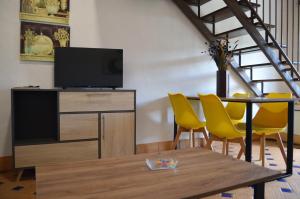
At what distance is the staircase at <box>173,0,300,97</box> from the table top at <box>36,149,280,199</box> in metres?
2.17

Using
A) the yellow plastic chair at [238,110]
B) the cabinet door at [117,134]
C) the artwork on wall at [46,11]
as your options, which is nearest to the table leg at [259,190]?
the cabinet door at [117,134]

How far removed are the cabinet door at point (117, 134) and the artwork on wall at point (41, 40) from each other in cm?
100

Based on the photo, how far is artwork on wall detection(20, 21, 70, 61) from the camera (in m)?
2.62

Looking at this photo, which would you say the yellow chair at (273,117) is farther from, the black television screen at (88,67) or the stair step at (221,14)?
the black television screen at (88,67)

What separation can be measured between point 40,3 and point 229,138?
2.53 m

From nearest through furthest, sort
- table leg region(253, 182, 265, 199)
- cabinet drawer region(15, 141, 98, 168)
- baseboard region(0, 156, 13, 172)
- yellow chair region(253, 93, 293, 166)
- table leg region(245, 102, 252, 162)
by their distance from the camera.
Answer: table leg region(253, 182, 265, 199) → table leg region(245, 102, 252, 162) → cabinet drawer region(15, 141, 98, 168) → baseboard region(0, 156, 13, 172) → yellow chair region(253, 93, 293, 166)

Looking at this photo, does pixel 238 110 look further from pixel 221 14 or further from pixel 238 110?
pixel 221 14

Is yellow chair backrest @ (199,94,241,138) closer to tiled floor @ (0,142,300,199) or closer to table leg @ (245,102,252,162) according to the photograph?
table leg @ (245,102,252,162)

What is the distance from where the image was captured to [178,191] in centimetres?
96

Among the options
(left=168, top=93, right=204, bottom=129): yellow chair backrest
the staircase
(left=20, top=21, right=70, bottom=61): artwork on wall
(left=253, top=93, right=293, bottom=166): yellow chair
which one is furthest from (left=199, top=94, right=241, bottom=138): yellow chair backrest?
(left=20, top=21, right=70, bottom=61): artwork on wall

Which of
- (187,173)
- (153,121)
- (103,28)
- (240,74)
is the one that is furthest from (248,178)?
(240,74)

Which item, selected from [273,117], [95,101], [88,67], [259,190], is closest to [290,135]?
[273,117]

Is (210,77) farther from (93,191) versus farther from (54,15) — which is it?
(93,191)

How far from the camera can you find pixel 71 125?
2.44 m
